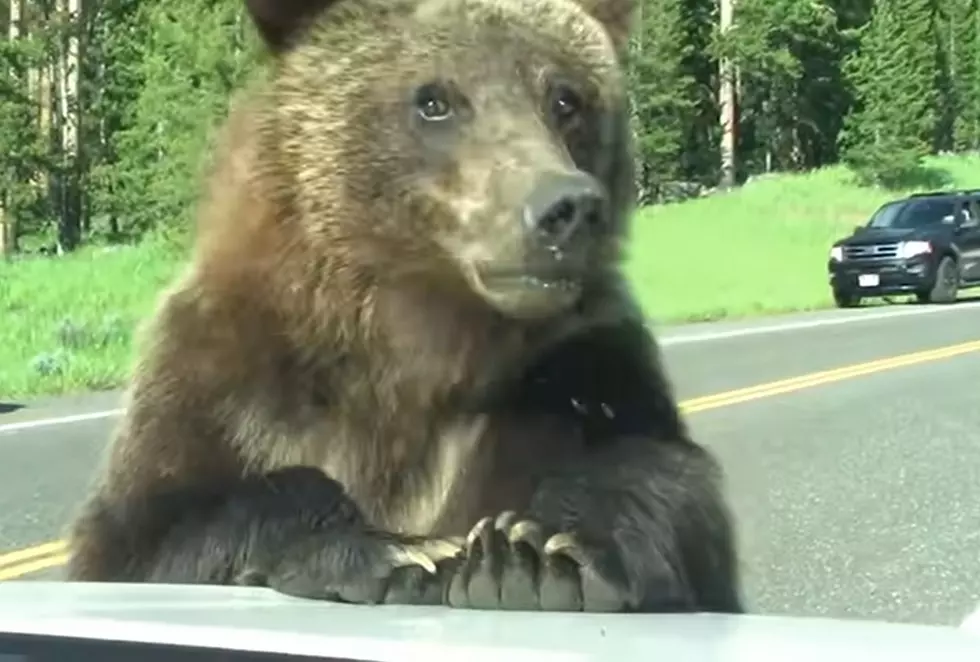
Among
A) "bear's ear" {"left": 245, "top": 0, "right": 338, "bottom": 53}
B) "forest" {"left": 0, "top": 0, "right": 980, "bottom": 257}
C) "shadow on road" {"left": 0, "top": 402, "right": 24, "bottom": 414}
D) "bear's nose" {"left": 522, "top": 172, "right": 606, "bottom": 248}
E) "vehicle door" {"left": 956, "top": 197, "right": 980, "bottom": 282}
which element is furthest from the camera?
"vehicle door" {"left": 956, "top": 197, "right": 980, "bottom": 282}

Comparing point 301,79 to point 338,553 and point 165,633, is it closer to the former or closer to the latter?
point 338,553

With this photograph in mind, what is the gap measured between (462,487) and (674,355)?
42.6ft

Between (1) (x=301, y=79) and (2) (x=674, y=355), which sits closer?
(1) (x=301, y=79)

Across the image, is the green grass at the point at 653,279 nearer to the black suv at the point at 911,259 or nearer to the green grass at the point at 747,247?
the green grass at the point at 747,247

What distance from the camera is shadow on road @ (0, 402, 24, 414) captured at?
12.6m

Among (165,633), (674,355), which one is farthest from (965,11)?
(165,633)

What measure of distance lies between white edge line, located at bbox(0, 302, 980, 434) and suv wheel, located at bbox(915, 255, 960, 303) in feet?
3.48

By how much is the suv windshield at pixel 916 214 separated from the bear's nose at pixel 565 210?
2441 centimetres

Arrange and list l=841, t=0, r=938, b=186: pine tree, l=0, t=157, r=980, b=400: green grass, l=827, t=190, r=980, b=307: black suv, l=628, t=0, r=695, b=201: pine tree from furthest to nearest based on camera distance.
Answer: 1. l=841, t=0, r=938, b=186: pine tree
2. l=628, t=0, r=695, b=201: pine tree
3. l=827, t=190, r=980, b=307: black suv
4. l=0, t=157, r=980, b=400: green grass

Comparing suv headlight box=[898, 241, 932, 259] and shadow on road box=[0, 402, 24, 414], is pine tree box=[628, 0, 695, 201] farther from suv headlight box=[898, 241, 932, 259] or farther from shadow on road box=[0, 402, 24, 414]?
shadow on road box=[0, 402, 24, 414]

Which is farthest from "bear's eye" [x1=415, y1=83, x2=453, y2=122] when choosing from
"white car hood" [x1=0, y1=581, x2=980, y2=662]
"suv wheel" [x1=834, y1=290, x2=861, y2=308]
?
"suv wheel" [x1=834, y1=290, x2=861, y2=308]

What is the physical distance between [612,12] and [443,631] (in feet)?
6.69

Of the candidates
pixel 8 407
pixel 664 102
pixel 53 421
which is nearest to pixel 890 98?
pixel 664 102

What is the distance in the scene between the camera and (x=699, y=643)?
214cm
